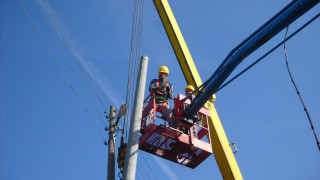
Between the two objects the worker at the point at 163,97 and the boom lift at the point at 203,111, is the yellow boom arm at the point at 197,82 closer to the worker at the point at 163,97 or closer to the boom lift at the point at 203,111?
the boom lift at the point at 203,111

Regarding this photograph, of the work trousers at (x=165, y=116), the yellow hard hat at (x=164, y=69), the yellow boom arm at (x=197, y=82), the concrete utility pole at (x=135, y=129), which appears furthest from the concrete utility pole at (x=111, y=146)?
the concrete utility pole at (x=135, y=129)

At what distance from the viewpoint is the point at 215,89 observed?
32.0 feet

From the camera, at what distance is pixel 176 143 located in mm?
10133

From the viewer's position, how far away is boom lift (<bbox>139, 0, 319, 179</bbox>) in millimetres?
8844

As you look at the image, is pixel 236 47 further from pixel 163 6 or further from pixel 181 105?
pixel 163 6

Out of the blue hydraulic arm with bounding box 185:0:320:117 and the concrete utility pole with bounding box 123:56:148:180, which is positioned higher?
the blue hydraulic arm with bounding box 185:0:320:117

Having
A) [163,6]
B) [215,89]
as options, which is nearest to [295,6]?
→ [215,89]

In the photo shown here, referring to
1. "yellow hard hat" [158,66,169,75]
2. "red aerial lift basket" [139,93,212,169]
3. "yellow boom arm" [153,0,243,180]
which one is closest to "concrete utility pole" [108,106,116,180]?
"red aerial lift basket" [139,93,212,169]

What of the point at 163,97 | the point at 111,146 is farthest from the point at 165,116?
the point at 111,146

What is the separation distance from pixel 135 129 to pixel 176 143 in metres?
3.00

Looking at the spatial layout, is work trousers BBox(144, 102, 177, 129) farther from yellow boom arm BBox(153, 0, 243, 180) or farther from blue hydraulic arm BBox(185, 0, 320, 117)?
yellow boom arm BBox(153, 0, 243, 180)

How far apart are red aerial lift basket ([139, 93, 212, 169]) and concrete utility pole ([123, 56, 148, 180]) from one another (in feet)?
6.17

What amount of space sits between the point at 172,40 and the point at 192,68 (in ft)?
3.85

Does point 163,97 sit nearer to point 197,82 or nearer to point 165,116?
point 165,116
